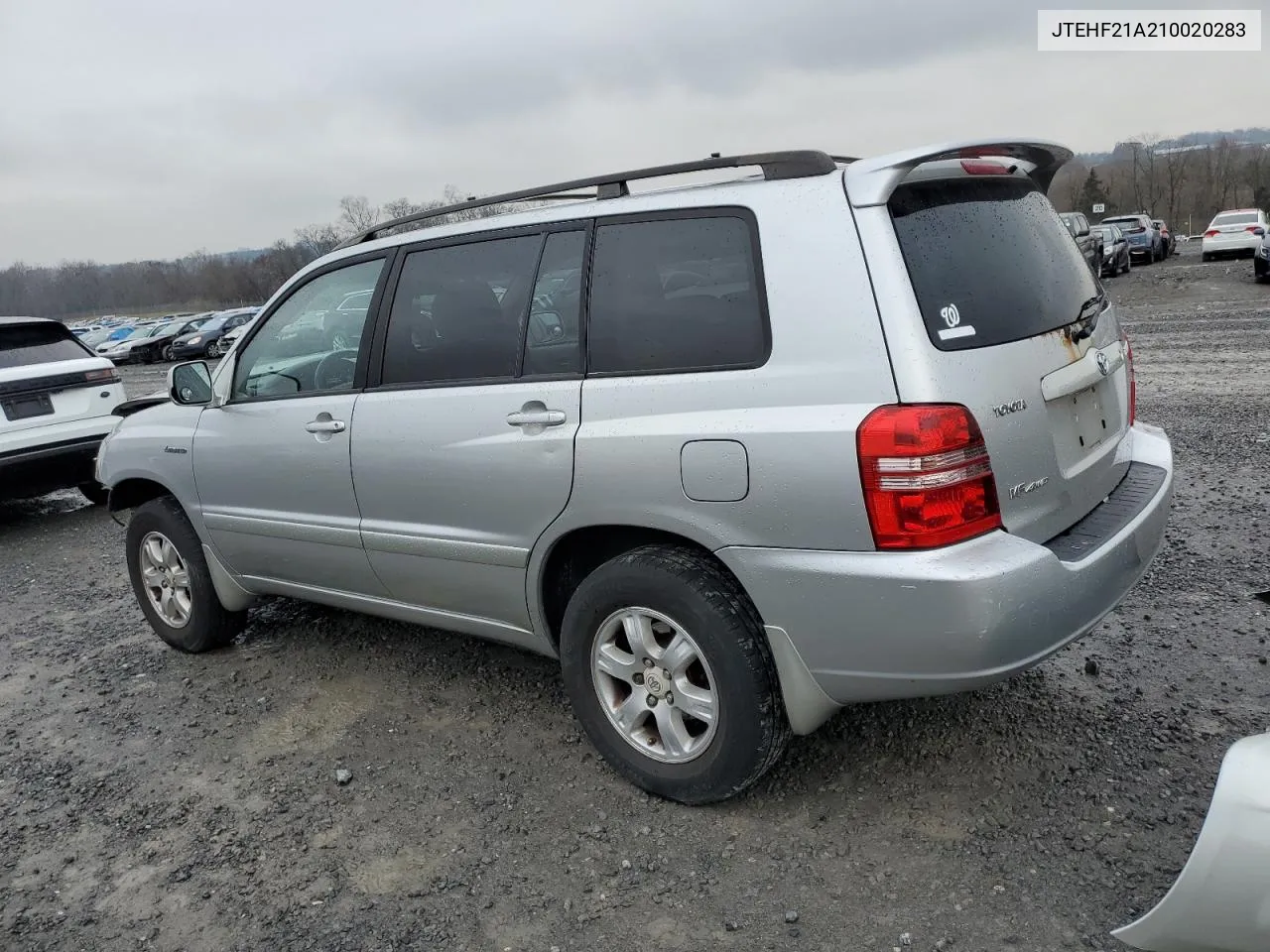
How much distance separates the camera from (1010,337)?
277 centimetres

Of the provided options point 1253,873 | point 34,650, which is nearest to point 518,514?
point 1253,873

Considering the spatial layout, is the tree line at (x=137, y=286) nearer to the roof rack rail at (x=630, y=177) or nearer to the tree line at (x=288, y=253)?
the tree line at (x=288, y=253)

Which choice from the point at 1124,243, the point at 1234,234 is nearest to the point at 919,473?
the point at 1124,243

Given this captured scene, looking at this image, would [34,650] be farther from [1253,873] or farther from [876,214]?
[1253,873]

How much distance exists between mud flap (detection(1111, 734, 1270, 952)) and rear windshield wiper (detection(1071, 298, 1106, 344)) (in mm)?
1437

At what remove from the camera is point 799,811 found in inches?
120

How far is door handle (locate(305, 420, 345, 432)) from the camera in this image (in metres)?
3.77

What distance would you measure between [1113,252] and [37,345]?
2589 centimetres

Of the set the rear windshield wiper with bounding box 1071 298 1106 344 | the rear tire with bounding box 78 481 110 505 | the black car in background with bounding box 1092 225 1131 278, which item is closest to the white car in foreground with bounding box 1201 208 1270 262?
the black car in background with bounding box 1092 225 1131 278

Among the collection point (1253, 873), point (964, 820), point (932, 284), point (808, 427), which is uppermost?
point (932, 284)

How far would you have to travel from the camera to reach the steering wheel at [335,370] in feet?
12.6

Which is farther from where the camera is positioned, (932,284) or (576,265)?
(576,265)

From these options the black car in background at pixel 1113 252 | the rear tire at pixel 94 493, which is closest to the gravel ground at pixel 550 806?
the rear tire at pixel 94 493

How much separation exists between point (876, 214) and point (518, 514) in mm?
1446
